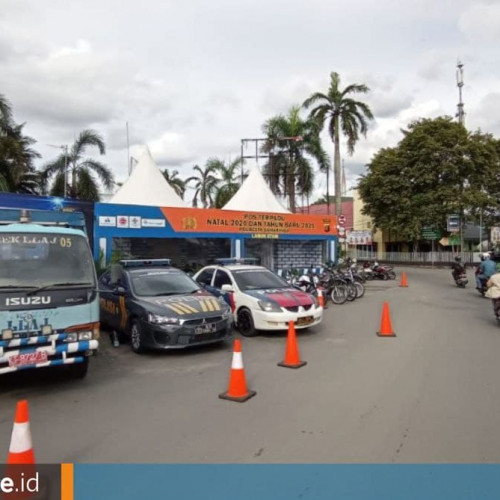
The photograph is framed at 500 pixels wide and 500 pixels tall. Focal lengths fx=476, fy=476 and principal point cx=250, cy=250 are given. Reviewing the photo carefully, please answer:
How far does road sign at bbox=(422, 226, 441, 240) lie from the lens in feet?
127

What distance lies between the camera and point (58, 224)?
7.43m

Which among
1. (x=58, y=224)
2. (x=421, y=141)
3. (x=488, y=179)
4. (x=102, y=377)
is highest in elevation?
(x=421, y=141)

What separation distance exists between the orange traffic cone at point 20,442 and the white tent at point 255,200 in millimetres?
20638

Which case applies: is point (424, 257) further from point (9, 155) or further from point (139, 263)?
point (139, 263)

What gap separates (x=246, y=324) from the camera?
1005 centimetres

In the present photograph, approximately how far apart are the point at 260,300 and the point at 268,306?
206 mm

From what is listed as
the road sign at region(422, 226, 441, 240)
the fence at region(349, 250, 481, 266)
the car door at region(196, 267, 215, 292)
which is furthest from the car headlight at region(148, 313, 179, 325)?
the road sign at region(422, 226, 441, 240)

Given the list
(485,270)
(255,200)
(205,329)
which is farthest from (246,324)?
(255,200)

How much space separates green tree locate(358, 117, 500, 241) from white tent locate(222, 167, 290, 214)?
1834 centimetres

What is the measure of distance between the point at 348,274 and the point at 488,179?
2655 centimetres

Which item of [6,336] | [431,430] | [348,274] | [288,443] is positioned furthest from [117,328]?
[348,274]

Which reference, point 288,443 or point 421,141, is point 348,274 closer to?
point 288,443

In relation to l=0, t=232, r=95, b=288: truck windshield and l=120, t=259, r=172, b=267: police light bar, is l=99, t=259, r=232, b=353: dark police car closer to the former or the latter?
l=120, t=259, r=172, b=267: police light bar

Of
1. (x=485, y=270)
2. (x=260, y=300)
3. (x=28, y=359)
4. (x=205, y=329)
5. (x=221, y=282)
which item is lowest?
(x=205, y=329)
